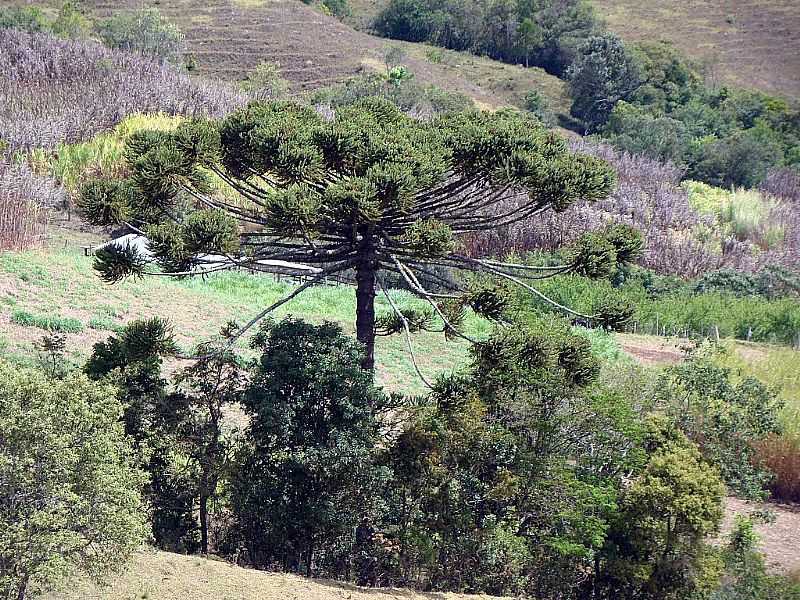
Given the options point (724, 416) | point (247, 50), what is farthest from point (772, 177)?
point (724, 416)

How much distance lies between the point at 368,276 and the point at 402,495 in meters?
2.31

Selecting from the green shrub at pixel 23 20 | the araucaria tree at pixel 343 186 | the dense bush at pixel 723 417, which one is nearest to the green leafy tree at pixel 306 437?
the araucaria tree at pixel 343 186

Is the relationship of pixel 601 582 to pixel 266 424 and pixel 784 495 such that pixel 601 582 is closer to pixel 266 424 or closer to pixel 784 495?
pixel 266 424

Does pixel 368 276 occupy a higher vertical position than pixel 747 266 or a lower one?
higher

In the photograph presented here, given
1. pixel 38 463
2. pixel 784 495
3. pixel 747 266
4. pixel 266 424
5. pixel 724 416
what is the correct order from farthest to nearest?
1. pixel 747 266
2. pixel 784 495
3. pixel 724 416
4. pixel 266 424
5. pixel 38 463

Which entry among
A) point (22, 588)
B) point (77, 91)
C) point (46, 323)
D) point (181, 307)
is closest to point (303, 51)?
point (77, 91)

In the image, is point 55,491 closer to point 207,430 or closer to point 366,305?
point 207,430

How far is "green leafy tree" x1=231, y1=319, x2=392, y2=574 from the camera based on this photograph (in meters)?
10.0

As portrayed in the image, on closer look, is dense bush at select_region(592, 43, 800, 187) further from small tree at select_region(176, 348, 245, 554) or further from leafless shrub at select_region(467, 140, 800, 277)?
small tree at select_region(176, 348, 245, 554)

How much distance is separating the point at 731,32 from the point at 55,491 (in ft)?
269

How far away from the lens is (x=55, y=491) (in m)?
7.51

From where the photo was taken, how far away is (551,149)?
11.4 metres

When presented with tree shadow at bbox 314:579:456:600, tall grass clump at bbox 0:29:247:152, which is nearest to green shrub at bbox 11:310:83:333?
tree shadow at bbox 314:579:456:600


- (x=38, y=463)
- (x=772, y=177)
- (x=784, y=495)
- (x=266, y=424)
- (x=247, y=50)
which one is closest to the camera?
(x=38, y=463)
